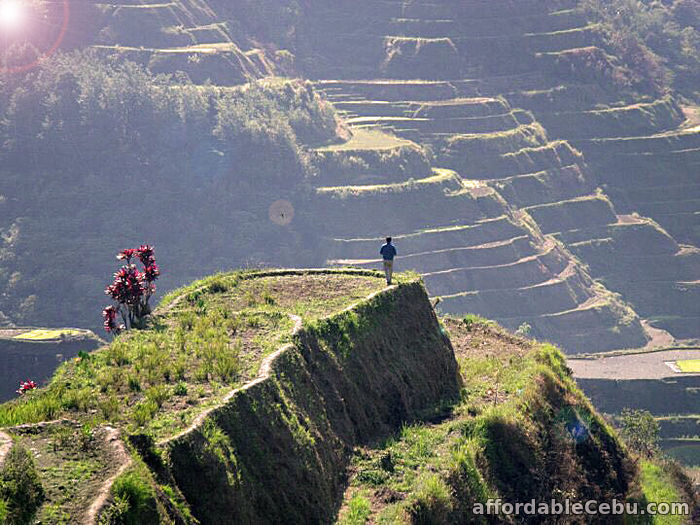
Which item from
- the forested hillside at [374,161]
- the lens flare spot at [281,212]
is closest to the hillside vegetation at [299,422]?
the forested hillside at [374,161]

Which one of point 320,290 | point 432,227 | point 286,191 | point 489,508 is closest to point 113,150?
point 286,191

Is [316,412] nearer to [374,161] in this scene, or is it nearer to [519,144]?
[374,161]

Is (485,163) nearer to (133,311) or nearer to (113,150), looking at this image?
(113,150)

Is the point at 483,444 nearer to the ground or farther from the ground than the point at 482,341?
nearer to the ground

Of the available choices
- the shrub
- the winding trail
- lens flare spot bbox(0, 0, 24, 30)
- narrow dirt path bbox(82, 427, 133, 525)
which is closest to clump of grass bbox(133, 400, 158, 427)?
the winding trail

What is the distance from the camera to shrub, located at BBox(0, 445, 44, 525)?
12.5m

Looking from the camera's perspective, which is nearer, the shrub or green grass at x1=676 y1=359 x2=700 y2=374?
the shrub

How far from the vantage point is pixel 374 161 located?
115 metres

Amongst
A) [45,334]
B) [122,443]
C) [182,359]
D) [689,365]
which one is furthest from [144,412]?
[689,365]

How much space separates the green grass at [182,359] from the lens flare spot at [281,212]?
8737 centimetres

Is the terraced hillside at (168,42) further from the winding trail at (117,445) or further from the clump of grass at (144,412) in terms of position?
the clump of grass at (144,412)

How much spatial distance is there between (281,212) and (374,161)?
40.1 ft

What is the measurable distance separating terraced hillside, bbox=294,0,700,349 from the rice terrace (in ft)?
1.12

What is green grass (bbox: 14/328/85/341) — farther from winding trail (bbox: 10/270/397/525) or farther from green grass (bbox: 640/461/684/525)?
winding trail (bbox: 10/270/397/525)
